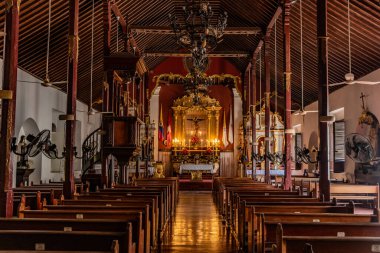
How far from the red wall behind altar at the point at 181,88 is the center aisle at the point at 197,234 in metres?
11.5

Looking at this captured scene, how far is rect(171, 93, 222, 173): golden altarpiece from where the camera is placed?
2300 centimetres

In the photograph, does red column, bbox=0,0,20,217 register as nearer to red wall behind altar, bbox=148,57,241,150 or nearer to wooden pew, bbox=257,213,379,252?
wooden pew, bbox=257,213,379,252

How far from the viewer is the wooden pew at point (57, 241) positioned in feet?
12.1

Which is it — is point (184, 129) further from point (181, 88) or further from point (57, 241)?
point (57, 241)

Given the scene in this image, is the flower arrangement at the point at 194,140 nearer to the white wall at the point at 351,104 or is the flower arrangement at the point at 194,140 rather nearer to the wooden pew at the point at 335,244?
the white wall at the point at 351,104

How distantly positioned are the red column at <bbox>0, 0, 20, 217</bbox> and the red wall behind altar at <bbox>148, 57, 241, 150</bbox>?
57.5ft

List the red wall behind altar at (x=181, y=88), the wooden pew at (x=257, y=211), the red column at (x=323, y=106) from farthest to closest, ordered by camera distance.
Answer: the red wall behind altar at (x=181, y=88), the red column at (x=323, y=106), the wooden pew at (x=257, y=211)

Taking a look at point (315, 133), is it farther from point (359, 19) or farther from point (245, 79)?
point (359, 19)

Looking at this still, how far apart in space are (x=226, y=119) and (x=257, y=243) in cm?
1839

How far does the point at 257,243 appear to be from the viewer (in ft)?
17.5

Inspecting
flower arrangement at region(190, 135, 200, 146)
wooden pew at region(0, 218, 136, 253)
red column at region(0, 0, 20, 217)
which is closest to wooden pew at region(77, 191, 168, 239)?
red column at region(0, 0, 20, 217)

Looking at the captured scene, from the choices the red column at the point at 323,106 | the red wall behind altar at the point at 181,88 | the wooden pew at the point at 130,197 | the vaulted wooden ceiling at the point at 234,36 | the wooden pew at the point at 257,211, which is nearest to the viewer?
the wooden pew at the point at 257,211

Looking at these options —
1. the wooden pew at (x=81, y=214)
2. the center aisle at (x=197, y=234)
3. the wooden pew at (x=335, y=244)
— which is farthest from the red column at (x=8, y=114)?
the wooden pew at (x=335, y=244)

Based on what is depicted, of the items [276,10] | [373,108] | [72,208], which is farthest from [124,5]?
[72,208]
